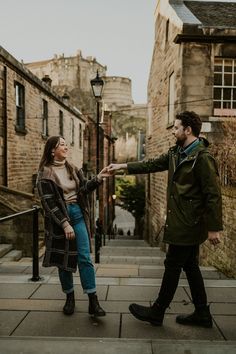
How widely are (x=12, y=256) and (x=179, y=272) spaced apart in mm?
5028

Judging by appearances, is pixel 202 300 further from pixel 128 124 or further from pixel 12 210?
A: pixel 128 124

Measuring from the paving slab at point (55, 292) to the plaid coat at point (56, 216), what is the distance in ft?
2.16

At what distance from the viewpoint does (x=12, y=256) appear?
747cm

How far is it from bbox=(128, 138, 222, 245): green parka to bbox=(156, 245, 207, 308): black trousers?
0.37 ft

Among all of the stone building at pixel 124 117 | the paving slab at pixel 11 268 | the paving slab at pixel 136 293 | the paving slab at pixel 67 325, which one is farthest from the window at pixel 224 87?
the stone building at pixel 124 117

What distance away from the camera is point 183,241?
318 centimetres

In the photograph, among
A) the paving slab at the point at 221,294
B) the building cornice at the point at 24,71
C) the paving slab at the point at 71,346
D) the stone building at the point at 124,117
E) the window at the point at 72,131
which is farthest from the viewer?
the stone building at the point at 124,117

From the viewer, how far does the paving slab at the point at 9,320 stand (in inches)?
124

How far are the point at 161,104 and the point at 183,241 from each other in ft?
40.9

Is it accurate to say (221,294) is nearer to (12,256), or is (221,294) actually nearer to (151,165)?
(151,165)

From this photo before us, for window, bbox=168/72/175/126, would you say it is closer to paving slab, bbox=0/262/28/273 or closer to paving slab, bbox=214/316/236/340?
paving slab, bbox=0/262/28/273

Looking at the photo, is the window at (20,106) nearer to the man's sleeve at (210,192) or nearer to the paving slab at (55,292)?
the paving slab at (55,292)

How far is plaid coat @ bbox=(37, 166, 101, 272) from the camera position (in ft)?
11.3

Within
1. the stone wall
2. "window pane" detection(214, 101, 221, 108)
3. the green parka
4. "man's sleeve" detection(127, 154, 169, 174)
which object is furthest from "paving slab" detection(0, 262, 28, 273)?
"window pane" detection(214, 101, 221, 108)
